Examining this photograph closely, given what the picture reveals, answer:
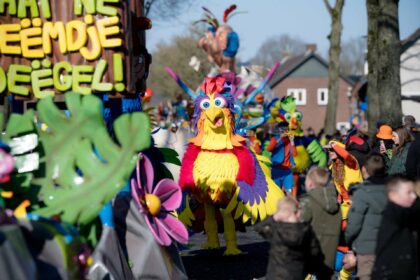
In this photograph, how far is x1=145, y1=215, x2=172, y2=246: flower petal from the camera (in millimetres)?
7117

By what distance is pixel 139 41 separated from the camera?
8.38 metres

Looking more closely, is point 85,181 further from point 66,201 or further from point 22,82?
point 22,82

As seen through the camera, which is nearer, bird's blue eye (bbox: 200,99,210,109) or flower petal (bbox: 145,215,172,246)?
flower petal (bbox: 145,215,172,246)

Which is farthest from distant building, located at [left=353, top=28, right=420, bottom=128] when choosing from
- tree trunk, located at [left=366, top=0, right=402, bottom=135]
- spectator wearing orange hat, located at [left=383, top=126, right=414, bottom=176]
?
spectator wearing orange hat, located at [left=383, top=126, right=414, bottom=176]

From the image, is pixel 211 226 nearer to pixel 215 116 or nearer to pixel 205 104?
pixel 215 116

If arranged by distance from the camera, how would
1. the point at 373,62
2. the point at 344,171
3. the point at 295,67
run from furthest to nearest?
the point at 295,67
the point at 373,62
the point at 344,171

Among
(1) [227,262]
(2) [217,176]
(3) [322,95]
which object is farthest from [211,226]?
(3) [322,95]

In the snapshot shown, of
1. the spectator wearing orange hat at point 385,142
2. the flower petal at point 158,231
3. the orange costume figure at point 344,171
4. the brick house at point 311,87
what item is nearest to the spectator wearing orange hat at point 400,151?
the spectator wearing orange hat at point 385,142

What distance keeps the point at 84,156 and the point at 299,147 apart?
31.9 feet

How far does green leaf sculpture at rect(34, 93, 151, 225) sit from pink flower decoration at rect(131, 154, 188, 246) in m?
1.11

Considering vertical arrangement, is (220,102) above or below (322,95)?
above

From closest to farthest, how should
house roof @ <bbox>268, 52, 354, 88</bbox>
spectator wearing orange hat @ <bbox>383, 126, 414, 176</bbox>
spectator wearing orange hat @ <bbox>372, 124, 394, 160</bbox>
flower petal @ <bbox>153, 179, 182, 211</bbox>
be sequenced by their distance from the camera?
flower petal @ <bbox>153, 179, 182, 211</bbox> < spectator wearing orange hat @ <bbox>383, 126, 414, 176</bbox> < spectator wearing orange hat @ <bbox>372, 124, 394, 160</bbox> < house roof @ <bbox>268, 52, 354, 88</bbox>

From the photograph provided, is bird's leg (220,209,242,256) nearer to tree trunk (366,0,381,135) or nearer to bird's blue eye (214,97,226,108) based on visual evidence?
bird's blue eye (214,97,226,108)

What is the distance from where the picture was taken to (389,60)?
49.2 feet
